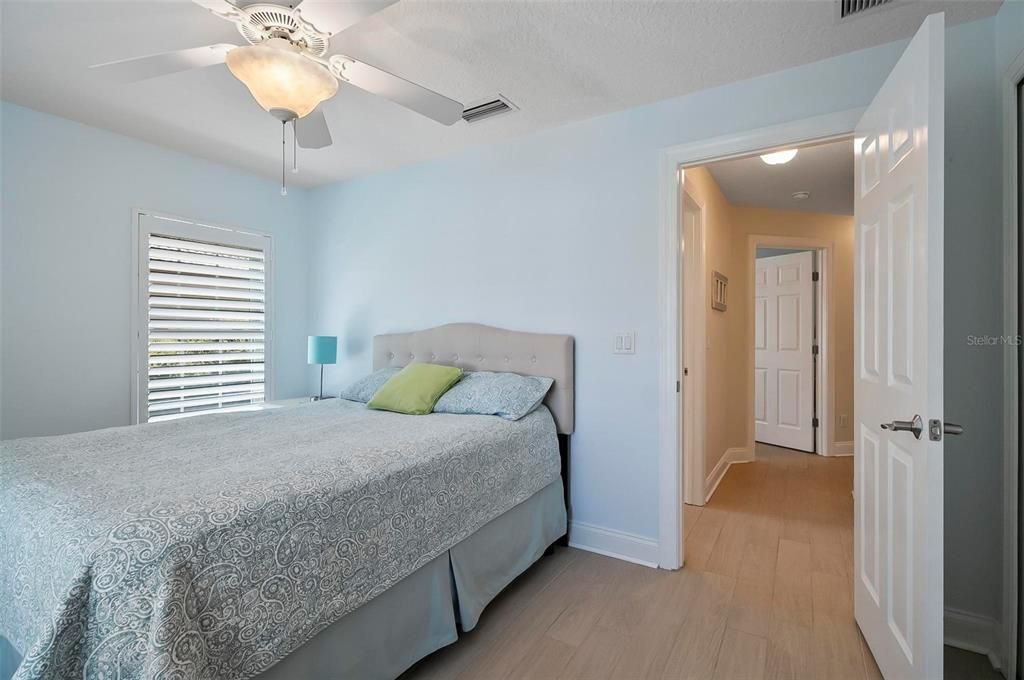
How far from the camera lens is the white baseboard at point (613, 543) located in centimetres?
248

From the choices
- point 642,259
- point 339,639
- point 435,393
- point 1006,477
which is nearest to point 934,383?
point 1006,477

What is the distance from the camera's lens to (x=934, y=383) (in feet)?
4.14

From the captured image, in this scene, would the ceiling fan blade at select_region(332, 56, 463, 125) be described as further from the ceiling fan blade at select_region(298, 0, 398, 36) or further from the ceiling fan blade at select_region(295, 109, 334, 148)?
the ceiling fan blade at select_region(295, 109, 334, 148)

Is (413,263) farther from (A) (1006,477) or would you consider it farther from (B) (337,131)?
(A) (1006,477)

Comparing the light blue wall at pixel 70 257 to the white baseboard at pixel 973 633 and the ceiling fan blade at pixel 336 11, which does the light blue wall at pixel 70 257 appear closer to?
the ceiling fan blade at pixel 336 11

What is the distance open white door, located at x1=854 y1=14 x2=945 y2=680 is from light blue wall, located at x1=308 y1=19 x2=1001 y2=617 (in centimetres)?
35

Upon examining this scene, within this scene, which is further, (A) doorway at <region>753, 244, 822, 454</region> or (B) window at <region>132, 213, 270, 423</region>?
(A) doorway at <region>753, 244, 822, 454</region>

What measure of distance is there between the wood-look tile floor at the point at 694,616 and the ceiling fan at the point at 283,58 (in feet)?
6.72

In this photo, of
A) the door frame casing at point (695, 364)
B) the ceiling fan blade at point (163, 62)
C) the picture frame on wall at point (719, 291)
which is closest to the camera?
the ceiling fan blade at point (163, 62)

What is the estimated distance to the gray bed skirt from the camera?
1.34 metres

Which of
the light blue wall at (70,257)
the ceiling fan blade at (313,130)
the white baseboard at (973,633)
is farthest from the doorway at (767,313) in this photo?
the light blue wall at (70,257)

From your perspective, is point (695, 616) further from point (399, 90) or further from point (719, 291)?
point (719, 291)

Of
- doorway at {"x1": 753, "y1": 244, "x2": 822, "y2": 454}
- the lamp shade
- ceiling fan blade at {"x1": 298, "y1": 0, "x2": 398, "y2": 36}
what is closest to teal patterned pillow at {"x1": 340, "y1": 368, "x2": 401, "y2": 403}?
the lamp shade
